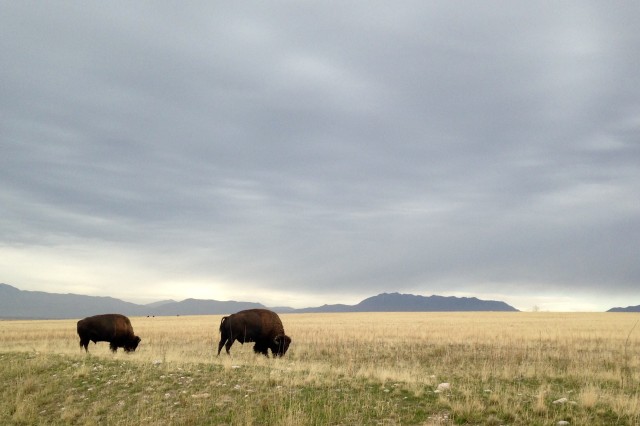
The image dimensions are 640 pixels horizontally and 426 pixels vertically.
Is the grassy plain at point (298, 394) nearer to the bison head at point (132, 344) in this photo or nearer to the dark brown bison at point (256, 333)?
the dark brown bison at point (256, 333)

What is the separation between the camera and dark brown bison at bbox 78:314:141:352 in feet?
86.4

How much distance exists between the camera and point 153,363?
16734 millimetres

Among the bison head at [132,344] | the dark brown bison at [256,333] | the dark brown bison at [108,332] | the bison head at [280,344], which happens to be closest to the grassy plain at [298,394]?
the bison head at [280,344]

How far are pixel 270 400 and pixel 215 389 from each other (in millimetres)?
1998

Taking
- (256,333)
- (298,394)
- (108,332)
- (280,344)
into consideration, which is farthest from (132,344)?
(298,394)

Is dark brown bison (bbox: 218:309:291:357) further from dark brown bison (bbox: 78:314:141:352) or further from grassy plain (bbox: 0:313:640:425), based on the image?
dark brown bison (bbox: 78:314:141:352)

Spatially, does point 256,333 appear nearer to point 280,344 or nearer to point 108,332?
point 280,344

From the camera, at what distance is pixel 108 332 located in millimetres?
26422

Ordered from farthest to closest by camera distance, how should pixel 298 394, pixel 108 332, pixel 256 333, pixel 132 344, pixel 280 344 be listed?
pixel 132 344, pixel 108 332, pixel 256 333, pixel 280 344, pixel 298 394

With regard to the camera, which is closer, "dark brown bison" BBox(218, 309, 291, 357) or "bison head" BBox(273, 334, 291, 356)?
"bison head" BBox(273, 334, 291, 356)

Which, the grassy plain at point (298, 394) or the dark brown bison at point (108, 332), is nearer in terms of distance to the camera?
the grassy plain at point (298, 394)

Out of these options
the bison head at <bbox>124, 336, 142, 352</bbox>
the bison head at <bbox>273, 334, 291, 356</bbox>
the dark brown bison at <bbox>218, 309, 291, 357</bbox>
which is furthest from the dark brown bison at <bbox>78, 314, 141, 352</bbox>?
the bison head at <bbox>273, 334, 291, 356</bbox>

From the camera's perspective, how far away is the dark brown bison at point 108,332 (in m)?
26.3

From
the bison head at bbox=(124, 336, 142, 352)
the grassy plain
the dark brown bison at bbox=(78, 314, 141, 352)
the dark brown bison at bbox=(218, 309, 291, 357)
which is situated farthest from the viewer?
the bison head at bbox=(124, 336, 142, 352)
